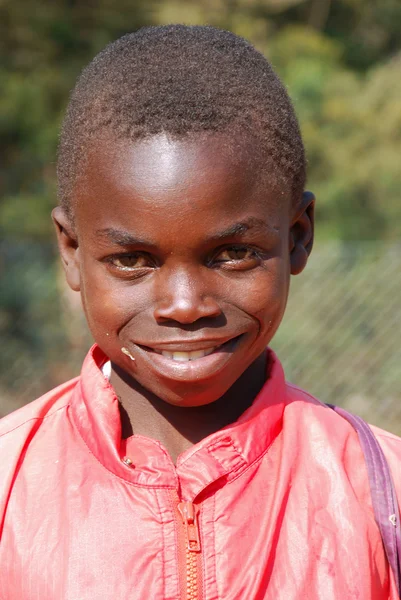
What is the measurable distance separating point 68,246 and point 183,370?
0.47 metres

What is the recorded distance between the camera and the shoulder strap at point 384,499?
2.01 metres

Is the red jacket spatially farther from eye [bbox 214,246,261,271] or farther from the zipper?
eye [bbox 214,246,261,271]

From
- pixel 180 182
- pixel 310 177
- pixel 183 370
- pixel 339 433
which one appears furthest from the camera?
pixel 310 177

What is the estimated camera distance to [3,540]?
2018 mm

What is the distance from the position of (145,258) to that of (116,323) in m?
0.18

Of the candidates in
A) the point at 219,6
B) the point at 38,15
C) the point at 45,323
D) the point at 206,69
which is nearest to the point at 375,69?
the point at 219,6

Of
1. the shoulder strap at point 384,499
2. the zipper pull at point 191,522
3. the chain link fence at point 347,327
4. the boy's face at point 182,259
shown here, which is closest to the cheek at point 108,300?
the boy's face at point 182,259

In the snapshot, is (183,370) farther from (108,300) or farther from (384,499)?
(384,499)

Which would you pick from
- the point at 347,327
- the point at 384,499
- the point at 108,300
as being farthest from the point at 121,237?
the point at 347,327

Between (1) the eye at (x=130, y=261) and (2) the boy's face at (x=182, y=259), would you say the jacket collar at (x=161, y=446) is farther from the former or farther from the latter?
(1) the eye at (x=130, y=261)

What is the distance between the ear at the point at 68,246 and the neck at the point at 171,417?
284mm

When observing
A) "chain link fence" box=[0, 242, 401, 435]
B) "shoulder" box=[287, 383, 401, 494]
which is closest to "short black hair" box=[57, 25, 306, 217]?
"shoulder" box=[287, 383, 401, 494]

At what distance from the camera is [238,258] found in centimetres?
202

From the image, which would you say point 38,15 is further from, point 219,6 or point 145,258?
point 145,258
